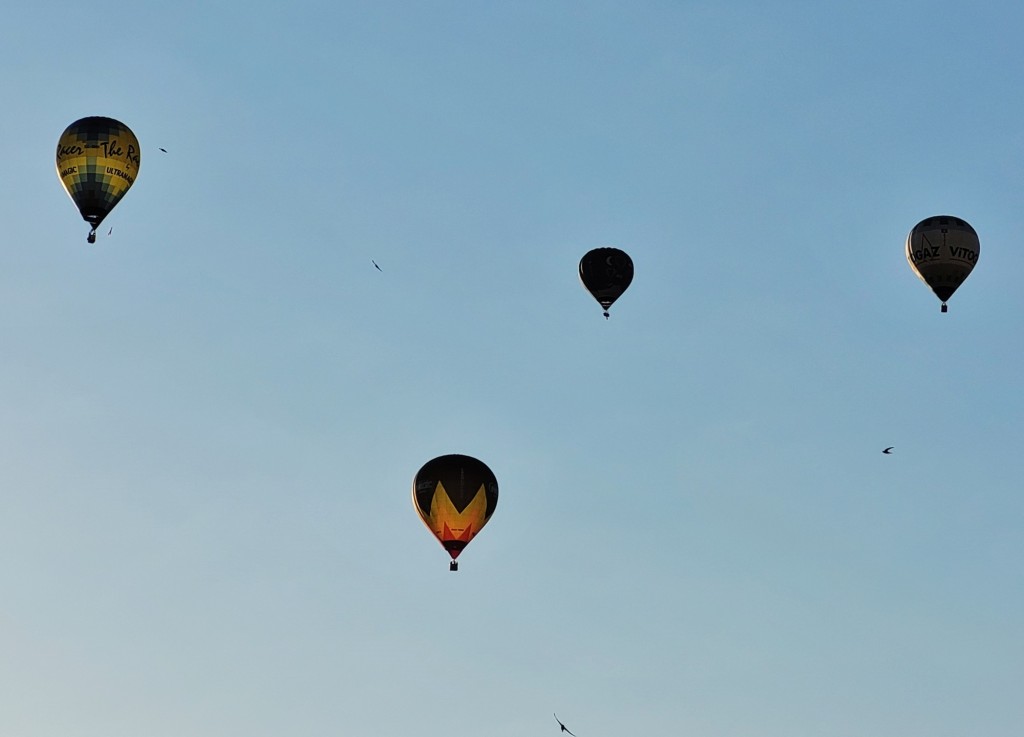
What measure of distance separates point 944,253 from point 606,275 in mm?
12814

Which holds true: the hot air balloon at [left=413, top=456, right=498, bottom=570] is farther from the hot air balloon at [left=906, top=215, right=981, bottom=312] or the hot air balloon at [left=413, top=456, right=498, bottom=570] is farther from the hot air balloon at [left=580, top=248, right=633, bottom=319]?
the hot air balloon at [left=906, top=215, right=981, bottom=312]

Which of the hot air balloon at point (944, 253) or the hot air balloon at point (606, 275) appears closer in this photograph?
the hot air balloon at point (944, 253)

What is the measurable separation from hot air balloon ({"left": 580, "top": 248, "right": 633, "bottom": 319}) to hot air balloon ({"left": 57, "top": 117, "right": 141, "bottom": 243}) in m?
17.6

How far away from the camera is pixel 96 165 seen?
88.9 m

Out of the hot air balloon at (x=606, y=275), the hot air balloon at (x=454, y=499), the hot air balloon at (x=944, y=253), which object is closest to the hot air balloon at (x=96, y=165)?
the hot air balloon at (x=454, y=499)

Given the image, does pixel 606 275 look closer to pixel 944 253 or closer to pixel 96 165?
pixel 944 253

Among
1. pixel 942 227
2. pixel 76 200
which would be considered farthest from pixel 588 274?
pixel 76 200

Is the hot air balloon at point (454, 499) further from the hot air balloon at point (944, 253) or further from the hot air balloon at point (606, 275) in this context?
the hot air balloon at point (944, 253)

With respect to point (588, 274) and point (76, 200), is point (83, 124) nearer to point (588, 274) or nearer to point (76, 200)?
point (76, 200)

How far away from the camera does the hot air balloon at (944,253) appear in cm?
9094

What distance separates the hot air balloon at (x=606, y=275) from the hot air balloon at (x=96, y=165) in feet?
57.8

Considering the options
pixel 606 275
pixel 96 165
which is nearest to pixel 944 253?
pixel 606 275

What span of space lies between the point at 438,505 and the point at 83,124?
20.5m

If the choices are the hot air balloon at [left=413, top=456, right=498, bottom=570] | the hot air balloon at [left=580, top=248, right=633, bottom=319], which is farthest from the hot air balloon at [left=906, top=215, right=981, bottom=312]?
the hot air balloon at [left=413, top=456, right=498, bottom=570]
